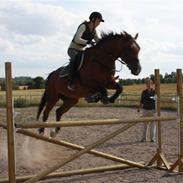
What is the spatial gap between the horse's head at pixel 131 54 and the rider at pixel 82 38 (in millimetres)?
715

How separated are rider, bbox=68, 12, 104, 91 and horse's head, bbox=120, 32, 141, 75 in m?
0.72

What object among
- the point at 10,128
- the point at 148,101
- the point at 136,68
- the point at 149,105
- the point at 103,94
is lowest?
the point at 10,128

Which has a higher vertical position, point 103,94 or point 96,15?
point 96,15

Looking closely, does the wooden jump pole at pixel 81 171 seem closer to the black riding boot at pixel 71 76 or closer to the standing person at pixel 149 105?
the black riding boot at pixel 71 76

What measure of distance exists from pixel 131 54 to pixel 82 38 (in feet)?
3.85

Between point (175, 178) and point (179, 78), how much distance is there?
1.86m

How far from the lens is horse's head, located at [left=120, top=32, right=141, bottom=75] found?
8.23m

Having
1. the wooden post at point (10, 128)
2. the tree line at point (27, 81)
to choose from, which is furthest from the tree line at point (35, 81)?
the wooden post at point (10, 128)

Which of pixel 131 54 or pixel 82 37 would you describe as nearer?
pixel 131 54

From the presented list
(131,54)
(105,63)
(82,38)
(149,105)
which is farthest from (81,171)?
(149,105)

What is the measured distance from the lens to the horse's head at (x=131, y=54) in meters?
8.23

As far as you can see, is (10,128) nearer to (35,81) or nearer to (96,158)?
(96,158)

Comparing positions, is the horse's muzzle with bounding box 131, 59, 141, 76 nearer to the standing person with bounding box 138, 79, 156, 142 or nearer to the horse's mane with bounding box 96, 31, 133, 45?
the horse's mane with bounding box 96, 31, 133, 45

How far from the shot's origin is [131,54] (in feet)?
27.3
